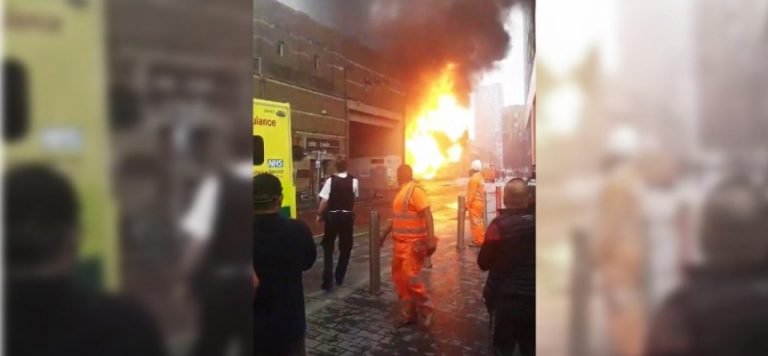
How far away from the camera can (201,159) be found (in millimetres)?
956

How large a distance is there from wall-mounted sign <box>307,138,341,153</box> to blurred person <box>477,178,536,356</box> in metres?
2.98

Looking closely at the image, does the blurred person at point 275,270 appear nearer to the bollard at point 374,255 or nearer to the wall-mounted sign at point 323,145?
the bollard at point 374,255

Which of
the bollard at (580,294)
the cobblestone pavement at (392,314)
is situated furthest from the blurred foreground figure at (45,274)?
the cobblestone pavement at (392,314)

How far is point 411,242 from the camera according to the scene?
313cm

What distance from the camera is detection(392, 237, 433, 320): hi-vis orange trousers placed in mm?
3131

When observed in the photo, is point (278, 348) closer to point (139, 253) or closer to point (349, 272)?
point (139, 253)

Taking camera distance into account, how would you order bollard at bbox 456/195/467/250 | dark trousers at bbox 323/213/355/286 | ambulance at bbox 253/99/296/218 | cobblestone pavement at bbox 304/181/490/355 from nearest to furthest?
cobblestone pavement at bbox 304/181/490/355 < ambulance at bbox 253/99/296/218 < dark trousers at bbox 323/213/355/286 < bollard at bbox 456/195/467/250

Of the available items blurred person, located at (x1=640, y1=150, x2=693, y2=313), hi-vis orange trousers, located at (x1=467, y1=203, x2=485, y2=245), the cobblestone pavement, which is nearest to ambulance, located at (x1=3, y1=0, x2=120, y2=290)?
blurred person, located at (x1=640, y1=150, x2=693, y2=313)

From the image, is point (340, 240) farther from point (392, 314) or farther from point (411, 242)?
point (411, 242)

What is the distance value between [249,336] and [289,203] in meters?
2.58

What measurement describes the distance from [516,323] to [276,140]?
216cm

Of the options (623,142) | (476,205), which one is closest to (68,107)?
(623,142)

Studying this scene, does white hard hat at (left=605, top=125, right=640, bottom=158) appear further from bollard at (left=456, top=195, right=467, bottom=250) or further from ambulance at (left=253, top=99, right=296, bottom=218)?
bollard at (left=456, top=195, right=467, bottom=250)

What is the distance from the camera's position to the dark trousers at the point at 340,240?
3.96 m
